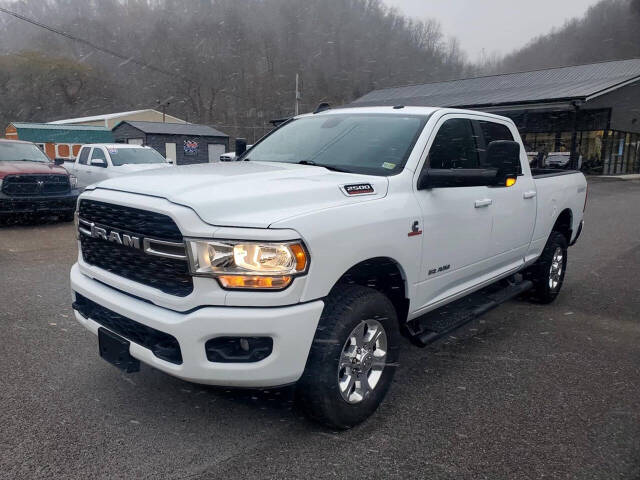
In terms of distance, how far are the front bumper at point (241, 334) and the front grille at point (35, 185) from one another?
29.0 ft

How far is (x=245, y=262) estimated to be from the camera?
2547mm

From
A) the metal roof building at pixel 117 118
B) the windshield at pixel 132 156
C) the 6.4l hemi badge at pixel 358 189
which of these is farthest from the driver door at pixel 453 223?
the metal roof building at pixel 117 118

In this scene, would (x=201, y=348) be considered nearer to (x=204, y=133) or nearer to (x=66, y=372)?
(x=66, y=372)

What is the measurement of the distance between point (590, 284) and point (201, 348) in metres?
5.67

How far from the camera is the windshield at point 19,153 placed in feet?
36.1

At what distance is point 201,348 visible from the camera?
2.54m

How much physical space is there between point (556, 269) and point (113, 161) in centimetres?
1125

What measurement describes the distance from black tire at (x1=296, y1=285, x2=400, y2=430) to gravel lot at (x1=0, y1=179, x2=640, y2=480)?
0.50 ft

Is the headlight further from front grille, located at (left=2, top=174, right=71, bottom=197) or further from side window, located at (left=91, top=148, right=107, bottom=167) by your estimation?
side window, located at (left=91, top=148, right=107, bottom=167)

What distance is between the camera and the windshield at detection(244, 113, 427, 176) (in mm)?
3584

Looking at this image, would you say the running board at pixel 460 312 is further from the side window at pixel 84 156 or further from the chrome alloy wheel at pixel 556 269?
the side window at pixel 84 156

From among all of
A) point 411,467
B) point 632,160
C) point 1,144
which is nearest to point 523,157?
point 411,467

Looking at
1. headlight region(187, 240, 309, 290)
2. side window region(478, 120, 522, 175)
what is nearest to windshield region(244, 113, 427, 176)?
side window region(478, 120, 522, 175)

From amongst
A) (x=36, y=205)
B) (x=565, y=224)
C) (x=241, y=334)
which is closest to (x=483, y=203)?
(x=241, y=334)
